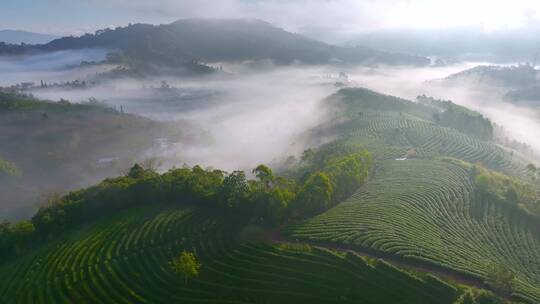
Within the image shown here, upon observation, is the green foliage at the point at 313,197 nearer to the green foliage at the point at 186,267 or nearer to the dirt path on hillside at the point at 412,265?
the dirt path on hillside at the point at 412,265

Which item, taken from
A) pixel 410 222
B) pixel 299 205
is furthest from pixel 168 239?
pixel 410 222

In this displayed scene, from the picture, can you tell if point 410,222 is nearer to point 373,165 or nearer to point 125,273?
point 373,165

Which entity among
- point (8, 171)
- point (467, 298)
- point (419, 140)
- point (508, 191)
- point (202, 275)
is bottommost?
point (8, 171)

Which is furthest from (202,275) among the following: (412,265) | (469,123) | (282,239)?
(469,123)

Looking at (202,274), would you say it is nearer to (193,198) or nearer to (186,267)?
(186,267)

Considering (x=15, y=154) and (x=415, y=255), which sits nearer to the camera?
(x=415, y=255)
